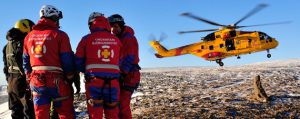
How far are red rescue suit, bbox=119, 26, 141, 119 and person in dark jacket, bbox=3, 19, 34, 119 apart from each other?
1.81 m

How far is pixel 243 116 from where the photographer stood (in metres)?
8.55

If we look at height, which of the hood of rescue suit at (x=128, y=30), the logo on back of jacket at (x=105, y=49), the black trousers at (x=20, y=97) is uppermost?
the hood of rescue suit at (x=128, y=30)

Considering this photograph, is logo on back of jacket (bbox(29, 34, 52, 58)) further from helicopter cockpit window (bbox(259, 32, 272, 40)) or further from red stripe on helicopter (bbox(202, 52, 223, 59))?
helicopter cockpit window (bbox(259, 32, 272, 40))

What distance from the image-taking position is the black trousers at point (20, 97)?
7.20m

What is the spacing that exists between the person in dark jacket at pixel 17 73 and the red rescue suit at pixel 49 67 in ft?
4.77

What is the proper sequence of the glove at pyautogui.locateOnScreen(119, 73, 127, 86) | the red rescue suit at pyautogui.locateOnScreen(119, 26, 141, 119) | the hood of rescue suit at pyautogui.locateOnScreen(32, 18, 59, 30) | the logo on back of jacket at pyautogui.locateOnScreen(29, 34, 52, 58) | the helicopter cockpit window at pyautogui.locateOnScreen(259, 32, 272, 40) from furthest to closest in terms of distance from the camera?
1. the helicopter cockpit window at pyautogui.locateOnScreen(259, 32, 272, 40)
2. the glove at pyautogui.locateOnScreen(119, 73, 127, 86)
3. the red rescue suit at pyautogui.locateOnScreen(119, 26, 141, 119)
4. the hood of rescue suit at pyautogui.locateOnScreen(32, 18, 59, 30)
5. the logo on back of jacket at pyautogui.locateOnScreen(29, 34, 52, 58)

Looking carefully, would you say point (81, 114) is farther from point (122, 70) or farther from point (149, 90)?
point (149, 90)

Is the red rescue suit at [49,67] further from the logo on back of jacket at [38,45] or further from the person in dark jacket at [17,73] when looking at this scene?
the person in dark jacket at [17,73]

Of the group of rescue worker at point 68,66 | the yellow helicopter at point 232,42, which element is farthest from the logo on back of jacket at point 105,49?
the yellow helicopter at point 232,42

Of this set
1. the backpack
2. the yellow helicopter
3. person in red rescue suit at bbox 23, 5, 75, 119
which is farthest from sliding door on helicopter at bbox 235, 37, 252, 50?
person in red rescue suit at bbox 23, 5, 75, 119

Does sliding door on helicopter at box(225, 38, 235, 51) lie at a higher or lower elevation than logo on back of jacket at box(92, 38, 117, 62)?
higher

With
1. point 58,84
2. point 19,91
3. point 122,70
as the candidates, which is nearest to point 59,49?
point 58,84

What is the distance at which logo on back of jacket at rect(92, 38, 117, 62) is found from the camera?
577cm

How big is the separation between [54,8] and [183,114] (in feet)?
13.1
